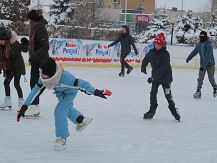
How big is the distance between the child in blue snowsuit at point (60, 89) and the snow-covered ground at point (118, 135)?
256mm

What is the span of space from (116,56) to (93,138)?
11685mm

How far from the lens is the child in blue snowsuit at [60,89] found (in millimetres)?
4617

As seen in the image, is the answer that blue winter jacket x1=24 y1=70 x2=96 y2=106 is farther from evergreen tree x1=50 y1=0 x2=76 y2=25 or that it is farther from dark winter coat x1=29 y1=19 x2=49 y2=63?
evergreen tree x1=50 y1=0 x2=76 y2=25

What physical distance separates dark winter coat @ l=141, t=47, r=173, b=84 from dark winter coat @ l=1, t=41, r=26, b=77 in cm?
181

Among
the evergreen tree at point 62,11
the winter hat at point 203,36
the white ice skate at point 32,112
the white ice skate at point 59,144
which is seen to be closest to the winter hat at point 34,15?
the white ice skate at point 32,112

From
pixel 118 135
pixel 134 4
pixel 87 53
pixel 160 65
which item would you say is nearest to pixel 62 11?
pixel 87 53

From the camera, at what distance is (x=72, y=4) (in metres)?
33.4

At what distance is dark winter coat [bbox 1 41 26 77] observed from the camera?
6.68m

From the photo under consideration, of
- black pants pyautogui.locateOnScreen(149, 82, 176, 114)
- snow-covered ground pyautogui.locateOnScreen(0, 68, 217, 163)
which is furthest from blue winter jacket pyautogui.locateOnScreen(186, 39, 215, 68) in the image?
black pants pyautogui.locateOnScreen(149, 82, 176, 114)

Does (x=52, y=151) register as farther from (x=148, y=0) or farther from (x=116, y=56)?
(x=148, y=0)

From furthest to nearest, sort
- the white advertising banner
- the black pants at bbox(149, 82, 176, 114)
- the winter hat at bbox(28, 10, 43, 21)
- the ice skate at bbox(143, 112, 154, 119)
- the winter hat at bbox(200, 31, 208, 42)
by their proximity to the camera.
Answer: the white advertising banner < the winter hat at bbox(200, 31, 208, 42) < the ice skate at bbox(143, 112, 154, 119) < the black pants at bbox(149, 82, 176, 114) < the winter hat at bbox(28, 10, 43, 21)

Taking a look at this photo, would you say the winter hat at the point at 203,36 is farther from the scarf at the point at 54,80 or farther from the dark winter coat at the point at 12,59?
the scarf at the point at 54,80

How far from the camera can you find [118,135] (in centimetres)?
579

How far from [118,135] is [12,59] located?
1.99 m
